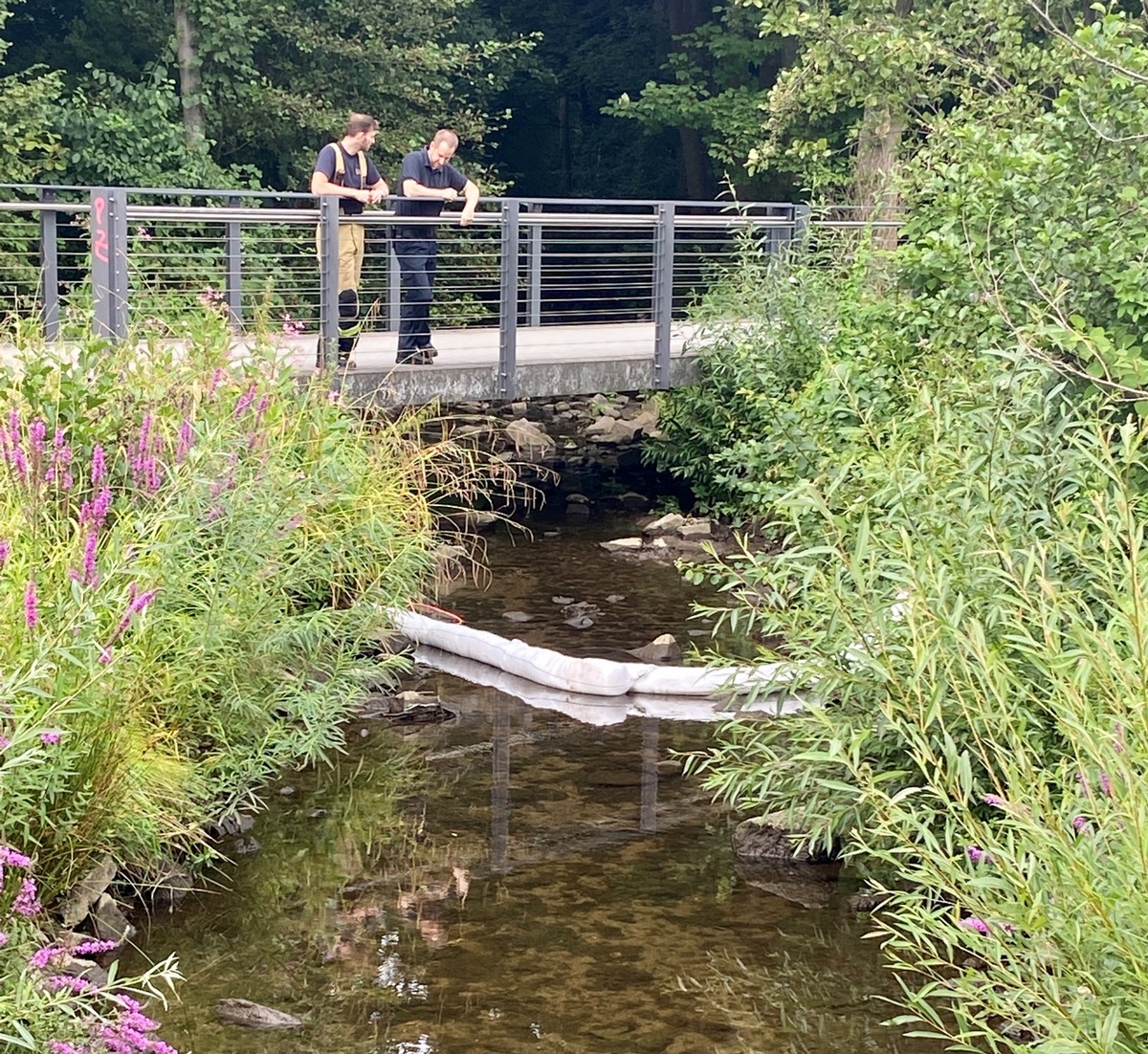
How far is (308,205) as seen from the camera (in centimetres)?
2095

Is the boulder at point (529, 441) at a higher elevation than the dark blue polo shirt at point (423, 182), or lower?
lower

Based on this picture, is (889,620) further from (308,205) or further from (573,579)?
(308,205)

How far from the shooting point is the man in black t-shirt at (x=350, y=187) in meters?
10.8

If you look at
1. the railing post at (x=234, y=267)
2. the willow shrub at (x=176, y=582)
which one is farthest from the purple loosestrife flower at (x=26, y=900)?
the railing post at (x=234, y=267)

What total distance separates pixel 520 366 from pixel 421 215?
4.23 ft

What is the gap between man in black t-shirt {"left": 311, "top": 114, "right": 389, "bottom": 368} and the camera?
10758 millimetres

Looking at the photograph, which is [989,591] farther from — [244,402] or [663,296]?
[663,296]

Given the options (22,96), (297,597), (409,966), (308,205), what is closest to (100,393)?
(297,597)

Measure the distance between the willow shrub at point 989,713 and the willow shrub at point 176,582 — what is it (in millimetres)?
1770

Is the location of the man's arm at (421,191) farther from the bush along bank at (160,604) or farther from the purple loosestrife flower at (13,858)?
the purple loosestrife flower at (13,858)

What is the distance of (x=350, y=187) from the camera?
10.9 meters

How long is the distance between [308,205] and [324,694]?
15233 millimetres

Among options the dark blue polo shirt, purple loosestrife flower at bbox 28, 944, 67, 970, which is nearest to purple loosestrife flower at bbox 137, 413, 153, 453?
purple loosestrife flower at bbox 28, 944, 67, 970

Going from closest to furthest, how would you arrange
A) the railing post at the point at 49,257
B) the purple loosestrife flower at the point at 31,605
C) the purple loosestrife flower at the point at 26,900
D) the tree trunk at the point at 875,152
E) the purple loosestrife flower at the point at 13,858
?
the purple loosestrife flower at the point at 13,858, the purple loosestrife flower at the point at 26,900, the purple loosestrife flower at the point at 31,605, the railing post at the point at 49,257, the tree trunk at the point at 875,152
